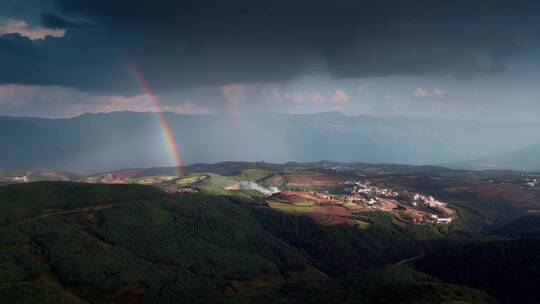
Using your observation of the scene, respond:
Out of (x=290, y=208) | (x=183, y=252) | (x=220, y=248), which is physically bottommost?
(x=220, y=248)

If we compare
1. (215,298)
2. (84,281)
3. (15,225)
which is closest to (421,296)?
(215,298)

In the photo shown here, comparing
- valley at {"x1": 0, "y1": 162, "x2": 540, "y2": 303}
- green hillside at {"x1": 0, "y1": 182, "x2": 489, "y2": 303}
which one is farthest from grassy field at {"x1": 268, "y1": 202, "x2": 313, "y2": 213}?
green hillside at {"x1": 0, "y1": 182, "x2": 489, "y2": 303}

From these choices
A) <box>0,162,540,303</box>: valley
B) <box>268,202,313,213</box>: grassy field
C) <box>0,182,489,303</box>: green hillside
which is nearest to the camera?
<box>0,182,489,303</box>: green hillside

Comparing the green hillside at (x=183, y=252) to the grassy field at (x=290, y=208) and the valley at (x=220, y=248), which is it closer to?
the valley at (x=220, y=248)

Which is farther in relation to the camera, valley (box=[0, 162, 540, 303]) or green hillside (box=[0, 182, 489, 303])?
valley (box=[0, 162, 540, 303])

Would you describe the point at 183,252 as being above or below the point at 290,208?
below

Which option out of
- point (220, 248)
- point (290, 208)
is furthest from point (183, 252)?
point (290, 208)

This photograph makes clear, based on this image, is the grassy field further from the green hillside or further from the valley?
the green hillside

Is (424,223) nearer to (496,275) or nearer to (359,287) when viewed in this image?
(496,275)

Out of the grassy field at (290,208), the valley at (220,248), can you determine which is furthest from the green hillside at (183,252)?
the grassy field at (290,208)

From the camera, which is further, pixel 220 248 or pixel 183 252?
pixel 220 248

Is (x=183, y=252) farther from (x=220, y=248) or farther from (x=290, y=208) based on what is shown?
(x=290, y=208)
